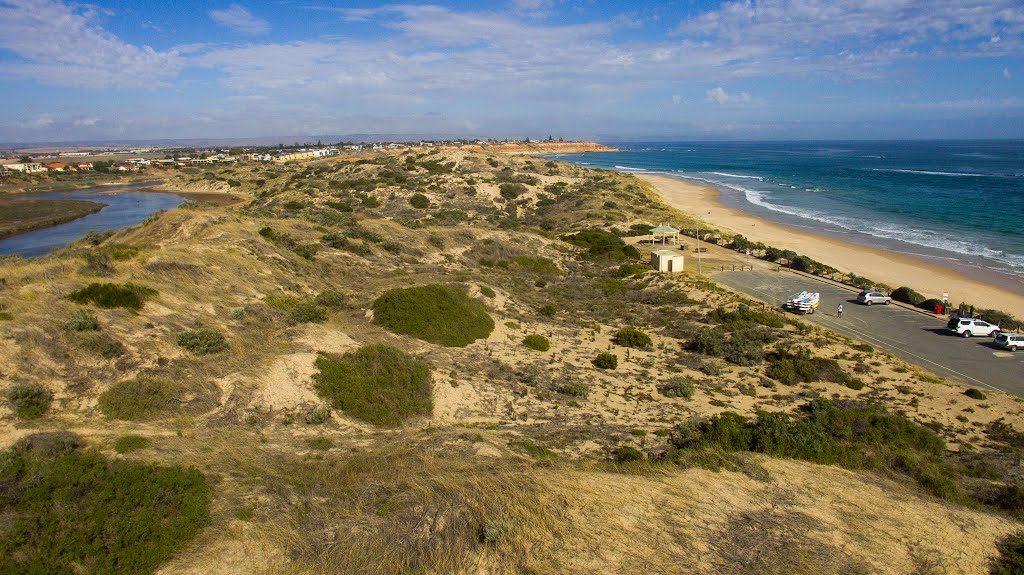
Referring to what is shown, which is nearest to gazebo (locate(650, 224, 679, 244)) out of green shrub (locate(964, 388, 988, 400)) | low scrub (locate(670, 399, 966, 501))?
green shrub (locate(964, 388, 988, 400))

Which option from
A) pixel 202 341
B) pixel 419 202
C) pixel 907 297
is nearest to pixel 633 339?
pixel 202 341

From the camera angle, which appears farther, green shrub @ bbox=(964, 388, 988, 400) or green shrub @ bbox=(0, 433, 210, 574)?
green shrub @ bbox=(964, 388, 988, 400)

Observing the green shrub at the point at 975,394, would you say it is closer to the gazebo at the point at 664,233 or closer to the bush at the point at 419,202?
the gazebo at the point at 664,233

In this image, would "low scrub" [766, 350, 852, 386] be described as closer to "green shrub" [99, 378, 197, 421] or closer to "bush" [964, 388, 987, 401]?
"bush" [964, 388, 987, 401]

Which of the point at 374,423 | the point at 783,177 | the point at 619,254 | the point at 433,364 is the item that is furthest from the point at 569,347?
the point at 783,177

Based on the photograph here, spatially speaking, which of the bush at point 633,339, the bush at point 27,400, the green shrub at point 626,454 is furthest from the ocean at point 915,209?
the bush at point 27,400
